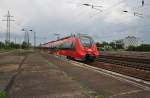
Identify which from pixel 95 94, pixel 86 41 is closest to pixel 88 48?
pixel 86 41

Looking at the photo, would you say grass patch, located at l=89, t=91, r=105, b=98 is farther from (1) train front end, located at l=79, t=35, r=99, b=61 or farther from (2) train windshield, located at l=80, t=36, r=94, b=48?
(2) train windshield, located at l=80, t=36, r=94, b=48

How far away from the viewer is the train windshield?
26.5 metres

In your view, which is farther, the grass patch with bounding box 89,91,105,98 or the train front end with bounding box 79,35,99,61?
the train front end with bounding box 79,35,99,61

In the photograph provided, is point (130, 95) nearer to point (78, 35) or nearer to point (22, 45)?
point (78, 35)

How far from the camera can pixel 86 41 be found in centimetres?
2678

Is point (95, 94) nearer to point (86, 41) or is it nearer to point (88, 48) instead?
point (88, 48)

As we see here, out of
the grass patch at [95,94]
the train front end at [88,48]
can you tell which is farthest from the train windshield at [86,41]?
the grass patch at [95,94]

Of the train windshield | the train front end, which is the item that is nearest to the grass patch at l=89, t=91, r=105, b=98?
the train front end

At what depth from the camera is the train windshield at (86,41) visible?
26.5m

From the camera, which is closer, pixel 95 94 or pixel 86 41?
pixel 95 94

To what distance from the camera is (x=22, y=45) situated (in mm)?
132500

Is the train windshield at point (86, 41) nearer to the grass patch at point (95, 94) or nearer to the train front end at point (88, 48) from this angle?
the train front end at point (88, 48)

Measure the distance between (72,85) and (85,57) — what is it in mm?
16135

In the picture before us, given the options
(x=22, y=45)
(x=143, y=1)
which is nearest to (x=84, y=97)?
(x=143, y=1)
